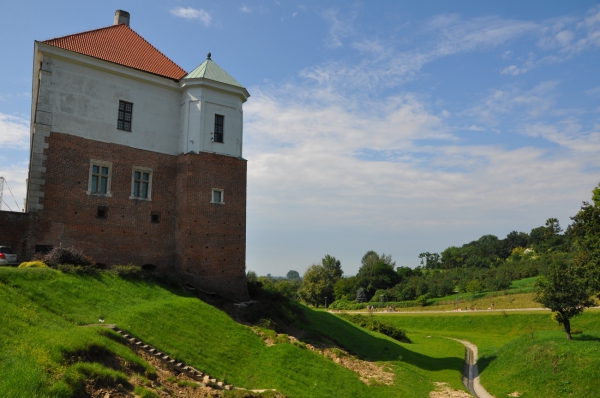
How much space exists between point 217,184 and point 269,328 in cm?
956

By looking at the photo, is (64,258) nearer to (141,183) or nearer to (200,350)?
(141,183)

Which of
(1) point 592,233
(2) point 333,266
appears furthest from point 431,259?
(1) point 592,233

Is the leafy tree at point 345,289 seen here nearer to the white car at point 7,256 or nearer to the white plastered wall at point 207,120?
the white plastered wall at point 207,120

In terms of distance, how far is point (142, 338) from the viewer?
659 inches

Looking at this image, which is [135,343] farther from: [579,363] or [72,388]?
[579,363]

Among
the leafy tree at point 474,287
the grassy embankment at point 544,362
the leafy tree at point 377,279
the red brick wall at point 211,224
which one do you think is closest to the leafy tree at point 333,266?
the leafy tree at point 377,279

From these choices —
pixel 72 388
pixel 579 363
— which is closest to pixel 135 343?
pixel 72 388

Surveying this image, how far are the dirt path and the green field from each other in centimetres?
56

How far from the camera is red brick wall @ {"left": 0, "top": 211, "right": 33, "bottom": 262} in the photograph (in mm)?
22500

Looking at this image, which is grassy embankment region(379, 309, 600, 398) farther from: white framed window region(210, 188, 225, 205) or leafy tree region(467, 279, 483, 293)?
leafy tree region(467, 279, 483, 293)

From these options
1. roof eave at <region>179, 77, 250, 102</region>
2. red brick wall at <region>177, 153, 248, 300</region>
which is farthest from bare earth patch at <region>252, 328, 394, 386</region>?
roof eave at <region>179, 77, 250, 102</region>

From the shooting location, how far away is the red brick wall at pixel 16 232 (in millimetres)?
22500

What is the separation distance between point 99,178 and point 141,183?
2.44 metres

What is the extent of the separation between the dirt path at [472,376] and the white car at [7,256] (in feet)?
78.1
